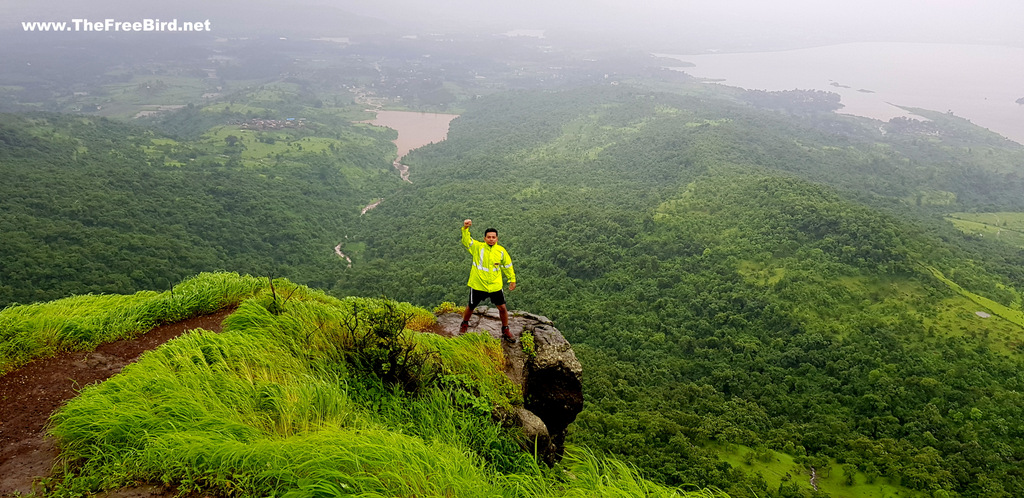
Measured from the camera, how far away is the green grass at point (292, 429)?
364cm

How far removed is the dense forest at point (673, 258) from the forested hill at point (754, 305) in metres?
0.18

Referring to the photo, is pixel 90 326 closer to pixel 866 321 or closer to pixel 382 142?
pixel 866 321

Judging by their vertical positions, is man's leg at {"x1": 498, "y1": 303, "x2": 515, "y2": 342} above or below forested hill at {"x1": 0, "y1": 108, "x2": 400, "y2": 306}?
above

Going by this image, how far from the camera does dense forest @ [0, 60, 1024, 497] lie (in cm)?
2397

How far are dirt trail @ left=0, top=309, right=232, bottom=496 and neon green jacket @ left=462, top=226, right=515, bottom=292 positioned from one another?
398 cm

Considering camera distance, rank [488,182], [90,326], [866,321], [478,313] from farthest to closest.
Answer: [488,182]
[866,321]
[478,313]
[90,326]

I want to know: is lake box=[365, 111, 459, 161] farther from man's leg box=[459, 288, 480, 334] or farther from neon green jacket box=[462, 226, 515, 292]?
neon green jacket box=[462, 226, 515, 292]

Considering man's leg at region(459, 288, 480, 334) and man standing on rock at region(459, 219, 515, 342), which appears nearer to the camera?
man standing on rock at region(459, 219, 515, 342)

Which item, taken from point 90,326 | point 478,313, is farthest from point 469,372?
point 90,326

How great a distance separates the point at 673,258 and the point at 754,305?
1106cm

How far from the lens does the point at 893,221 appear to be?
4575 cm

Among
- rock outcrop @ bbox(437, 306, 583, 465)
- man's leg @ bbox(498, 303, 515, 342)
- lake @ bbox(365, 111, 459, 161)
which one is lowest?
lake @ bbox(365, 111, 459, 161)

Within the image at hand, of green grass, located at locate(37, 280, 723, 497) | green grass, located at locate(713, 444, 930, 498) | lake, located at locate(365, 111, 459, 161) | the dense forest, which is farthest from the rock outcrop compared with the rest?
lake, located at locate(365, 111, 459, 161)

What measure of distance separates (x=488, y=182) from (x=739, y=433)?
61.9 m
